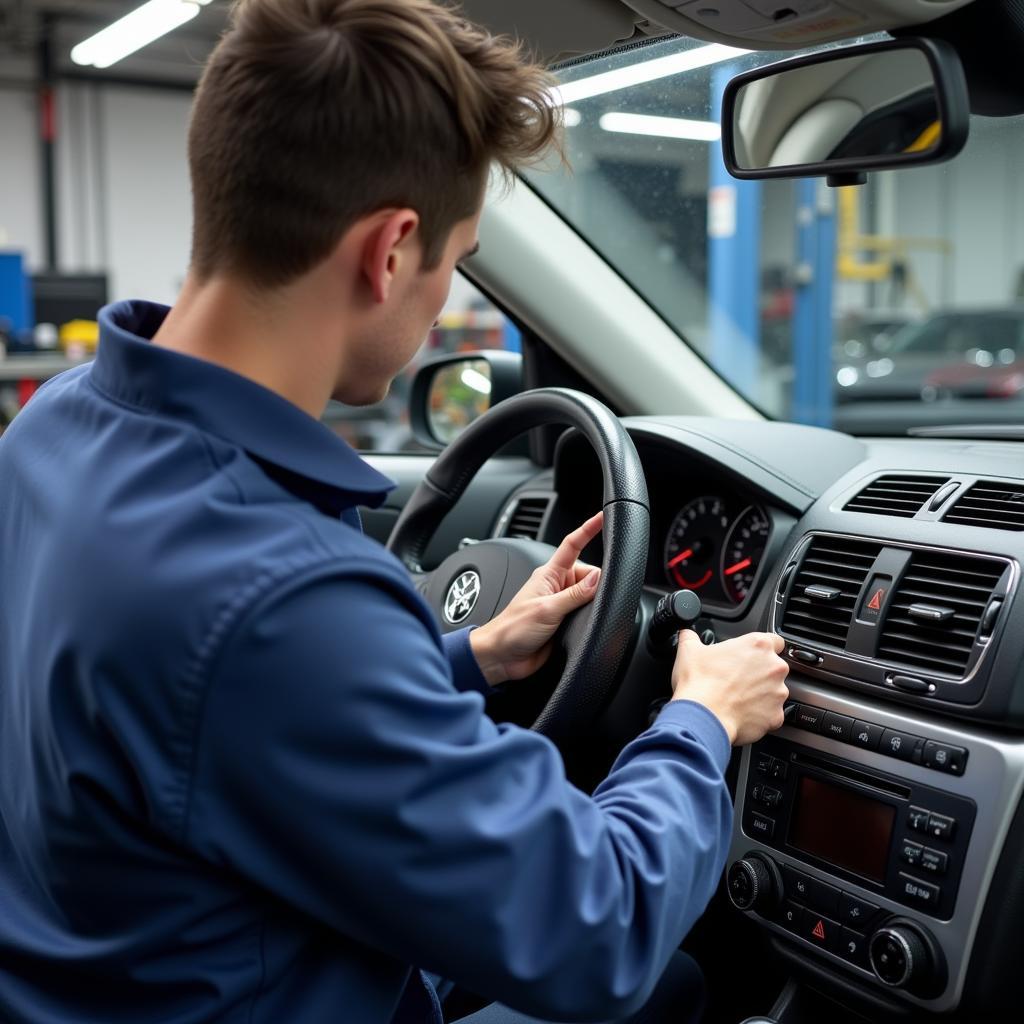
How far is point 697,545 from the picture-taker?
193 cm

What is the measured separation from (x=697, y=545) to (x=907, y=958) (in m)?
0.72

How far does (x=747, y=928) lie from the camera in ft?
5.57

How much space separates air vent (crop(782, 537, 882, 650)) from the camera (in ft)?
5.24

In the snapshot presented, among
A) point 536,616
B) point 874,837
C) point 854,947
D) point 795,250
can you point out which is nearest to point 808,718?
point 874,837

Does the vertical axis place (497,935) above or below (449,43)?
below

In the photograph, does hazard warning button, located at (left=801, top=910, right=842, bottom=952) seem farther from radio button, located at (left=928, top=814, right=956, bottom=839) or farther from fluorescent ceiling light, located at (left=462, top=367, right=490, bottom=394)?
fluorescent ceiling light, located at (left=462, top=367, right=490, bottom=394)

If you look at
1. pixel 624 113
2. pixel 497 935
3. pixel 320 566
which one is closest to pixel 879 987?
pixel 497 935

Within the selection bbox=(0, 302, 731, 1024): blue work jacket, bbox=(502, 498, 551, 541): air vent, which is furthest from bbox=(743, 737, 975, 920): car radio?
bbox=(502, 498, 551, 541): air vent

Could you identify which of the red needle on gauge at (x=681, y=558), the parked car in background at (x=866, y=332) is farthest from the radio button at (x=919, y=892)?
the parked car in background at (x=866, y=332)

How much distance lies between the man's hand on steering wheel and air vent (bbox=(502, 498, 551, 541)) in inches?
22.0

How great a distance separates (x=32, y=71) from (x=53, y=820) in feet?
45.4

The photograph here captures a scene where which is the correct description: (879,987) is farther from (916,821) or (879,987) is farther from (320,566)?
(320,566)

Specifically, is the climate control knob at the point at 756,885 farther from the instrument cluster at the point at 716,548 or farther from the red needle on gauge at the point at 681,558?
the red needle on gauge at the point at 681,558

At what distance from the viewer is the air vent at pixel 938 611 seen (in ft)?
4.75
